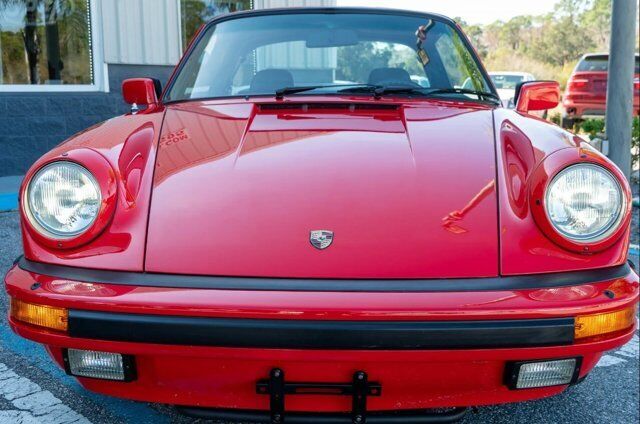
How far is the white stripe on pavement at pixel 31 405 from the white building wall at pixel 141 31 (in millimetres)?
5280

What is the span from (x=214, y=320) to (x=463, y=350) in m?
0.61

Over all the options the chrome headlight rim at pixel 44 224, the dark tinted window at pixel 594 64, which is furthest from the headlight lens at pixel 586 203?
the dark tinted window at pixel 594 64

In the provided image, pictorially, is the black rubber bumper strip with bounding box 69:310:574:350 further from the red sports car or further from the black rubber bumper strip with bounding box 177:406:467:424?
the black rubber bumper strip with bounding box 177:406:467:424

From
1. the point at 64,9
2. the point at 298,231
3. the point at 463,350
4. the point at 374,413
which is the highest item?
the point at 64,9

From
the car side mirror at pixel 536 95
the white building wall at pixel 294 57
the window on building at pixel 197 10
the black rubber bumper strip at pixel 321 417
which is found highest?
the window on building at pixel 197 10

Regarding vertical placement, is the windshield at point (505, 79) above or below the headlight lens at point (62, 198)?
above

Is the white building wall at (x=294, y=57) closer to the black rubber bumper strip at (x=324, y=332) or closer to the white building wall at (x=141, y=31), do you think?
the black rubber bumper strip at (x=324, y=332)

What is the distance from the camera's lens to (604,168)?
1666 millimetres

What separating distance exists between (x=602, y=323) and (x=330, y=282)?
71 centimetres

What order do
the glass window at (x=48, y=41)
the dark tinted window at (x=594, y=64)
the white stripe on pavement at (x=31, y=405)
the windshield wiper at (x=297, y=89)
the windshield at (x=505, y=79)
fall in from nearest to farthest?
1. the white stripe on pavement at (x=31, y=405)
2. the windshield wiper at (x=297, y=89)
3. the glass window at (x=48, y=41)
4. the dark tinted window at (x=594, y=64)
5. the windshield at (x=505, y=79)

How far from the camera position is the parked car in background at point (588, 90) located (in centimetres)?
1130

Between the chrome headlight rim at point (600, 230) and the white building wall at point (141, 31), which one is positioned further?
the white building wall at point (141, 31)

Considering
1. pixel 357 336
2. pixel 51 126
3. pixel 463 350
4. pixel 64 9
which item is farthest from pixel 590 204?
pixel 64 9

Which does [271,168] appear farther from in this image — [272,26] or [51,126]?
[51,126]
